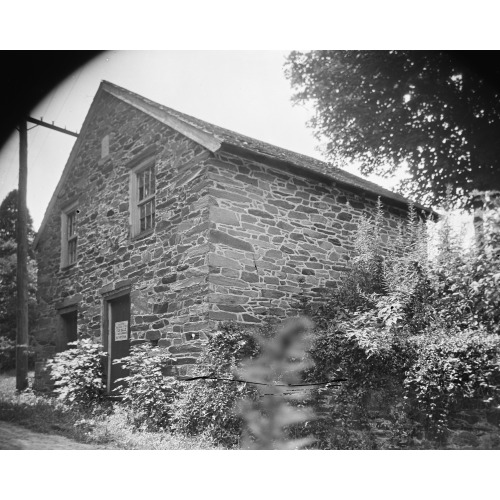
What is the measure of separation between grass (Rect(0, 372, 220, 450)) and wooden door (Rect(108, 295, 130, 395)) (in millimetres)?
557

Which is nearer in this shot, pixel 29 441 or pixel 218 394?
pixel 29 441

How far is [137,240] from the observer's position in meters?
6.58

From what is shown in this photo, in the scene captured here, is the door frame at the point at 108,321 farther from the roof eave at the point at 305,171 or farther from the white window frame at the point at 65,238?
the roof eave at the point at 305,171

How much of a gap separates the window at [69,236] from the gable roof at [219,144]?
43 centimetres

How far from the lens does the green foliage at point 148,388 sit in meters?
5.53

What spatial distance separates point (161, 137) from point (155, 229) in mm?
1292

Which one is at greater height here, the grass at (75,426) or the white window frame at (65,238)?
the white window frame at (65,238)

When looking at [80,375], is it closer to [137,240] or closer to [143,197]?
[137,240]

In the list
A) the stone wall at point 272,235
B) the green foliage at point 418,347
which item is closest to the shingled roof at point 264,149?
the stone wall at point 272,235

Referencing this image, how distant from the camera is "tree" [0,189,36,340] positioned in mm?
5137

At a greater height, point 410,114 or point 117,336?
point 410,114

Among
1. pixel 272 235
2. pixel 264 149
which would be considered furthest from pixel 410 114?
pixel 272 235

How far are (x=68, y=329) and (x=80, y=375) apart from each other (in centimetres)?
58
